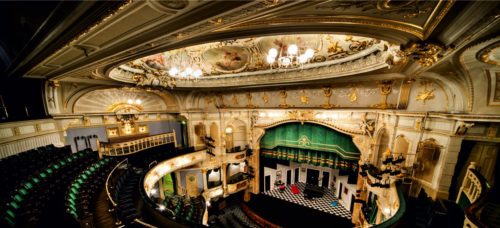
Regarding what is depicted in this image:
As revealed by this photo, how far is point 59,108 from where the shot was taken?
6.86m

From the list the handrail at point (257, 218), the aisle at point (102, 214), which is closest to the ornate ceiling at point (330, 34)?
the aisle at point (102, 214)

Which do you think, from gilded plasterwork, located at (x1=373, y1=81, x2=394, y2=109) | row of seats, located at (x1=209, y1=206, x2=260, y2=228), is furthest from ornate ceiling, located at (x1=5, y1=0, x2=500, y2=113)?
row of seats, located at (x1=209, y1=206, x2=260, y2=228)

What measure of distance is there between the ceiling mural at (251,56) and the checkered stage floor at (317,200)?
9729 mm

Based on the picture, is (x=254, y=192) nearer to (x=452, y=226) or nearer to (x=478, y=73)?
(x=452, y=226)

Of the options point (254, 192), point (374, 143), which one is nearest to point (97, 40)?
point (374, 143)

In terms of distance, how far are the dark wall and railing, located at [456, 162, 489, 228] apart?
465 inches

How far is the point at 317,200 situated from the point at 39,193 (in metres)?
13.9

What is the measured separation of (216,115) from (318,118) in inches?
261

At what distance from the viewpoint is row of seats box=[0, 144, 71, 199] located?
4.03 m

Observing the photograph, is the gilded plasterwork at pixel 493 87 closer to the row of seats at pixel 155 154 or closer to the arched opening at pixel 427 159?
the arched opening at pixel 427 159

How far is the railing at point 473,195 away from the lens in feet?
9.11

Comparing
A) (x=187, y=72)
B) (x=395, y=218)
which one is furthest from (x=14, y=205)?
(x=395, y=218)

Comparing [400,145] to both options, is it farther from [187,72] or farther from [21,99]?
[21,99]

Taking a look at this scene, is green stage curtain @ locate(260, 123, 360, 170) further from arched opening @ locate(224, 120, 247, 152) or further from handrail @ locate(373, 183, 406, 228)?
handrail @ locate(373, 183, 406, 228)
